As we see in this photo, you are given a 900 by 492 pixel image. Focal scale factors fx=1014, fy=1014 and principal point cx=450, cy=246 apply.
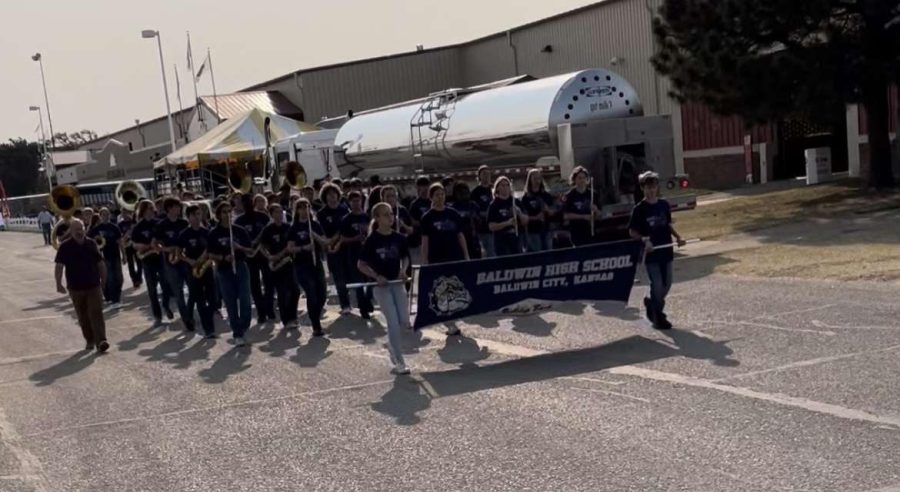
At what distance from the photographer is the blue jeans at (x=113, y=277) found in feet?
64.2

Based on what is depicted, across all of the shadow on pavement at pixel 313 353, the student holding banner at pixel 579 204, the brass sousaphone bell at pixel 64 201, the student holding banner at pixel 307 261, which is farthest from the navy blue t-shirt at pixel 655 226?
the brass sousaphone bell at pixel 64 201

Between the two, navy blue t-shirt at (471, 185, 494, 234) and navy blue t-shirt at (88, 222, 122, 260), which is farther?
navy blue t-shirt at (88, 222, 122, 260)

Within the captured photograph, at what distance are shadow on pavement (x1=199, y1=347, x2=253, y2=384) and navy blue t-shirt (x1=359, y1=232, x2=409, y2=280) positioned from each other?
210 cm

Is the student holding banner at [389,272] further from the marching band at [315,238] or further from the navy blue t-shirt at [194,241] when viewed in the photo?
the navy blue t-shirt at [194,241]

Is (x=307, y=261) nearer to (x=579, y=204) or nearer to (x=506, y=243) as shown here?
(x=506, y=243)

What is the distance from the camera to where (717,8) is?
24391 mm

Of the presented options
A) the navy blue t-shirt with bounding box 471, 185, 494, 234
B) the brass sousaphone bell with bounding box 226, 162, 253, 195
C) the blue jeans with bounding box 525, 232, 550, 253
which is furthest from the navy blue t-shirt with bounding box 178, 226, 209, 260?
the brass sousaphone bell with bounding box 226, 162, 253, 195

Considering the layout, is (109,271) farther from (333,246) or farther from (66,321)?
(333,246)

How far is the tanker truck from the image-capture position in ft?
57.5

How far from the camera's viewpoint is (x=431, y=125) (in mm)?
22484

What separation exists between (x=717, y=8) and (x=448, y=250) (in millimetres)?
15259

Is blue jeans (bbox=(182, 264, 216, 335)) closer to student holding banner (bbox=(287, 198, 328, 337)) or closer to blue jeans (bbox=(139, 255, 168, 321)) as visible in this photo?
student holding banner (bbox=(287, 198, 328, 337))

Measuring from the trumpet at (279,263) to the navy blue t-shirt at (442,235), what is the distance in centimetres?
259

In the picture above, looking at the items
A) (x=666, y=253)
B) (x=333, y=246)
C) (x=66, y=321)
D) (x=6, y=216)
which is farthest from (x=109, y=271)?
(x=6, y=216)
